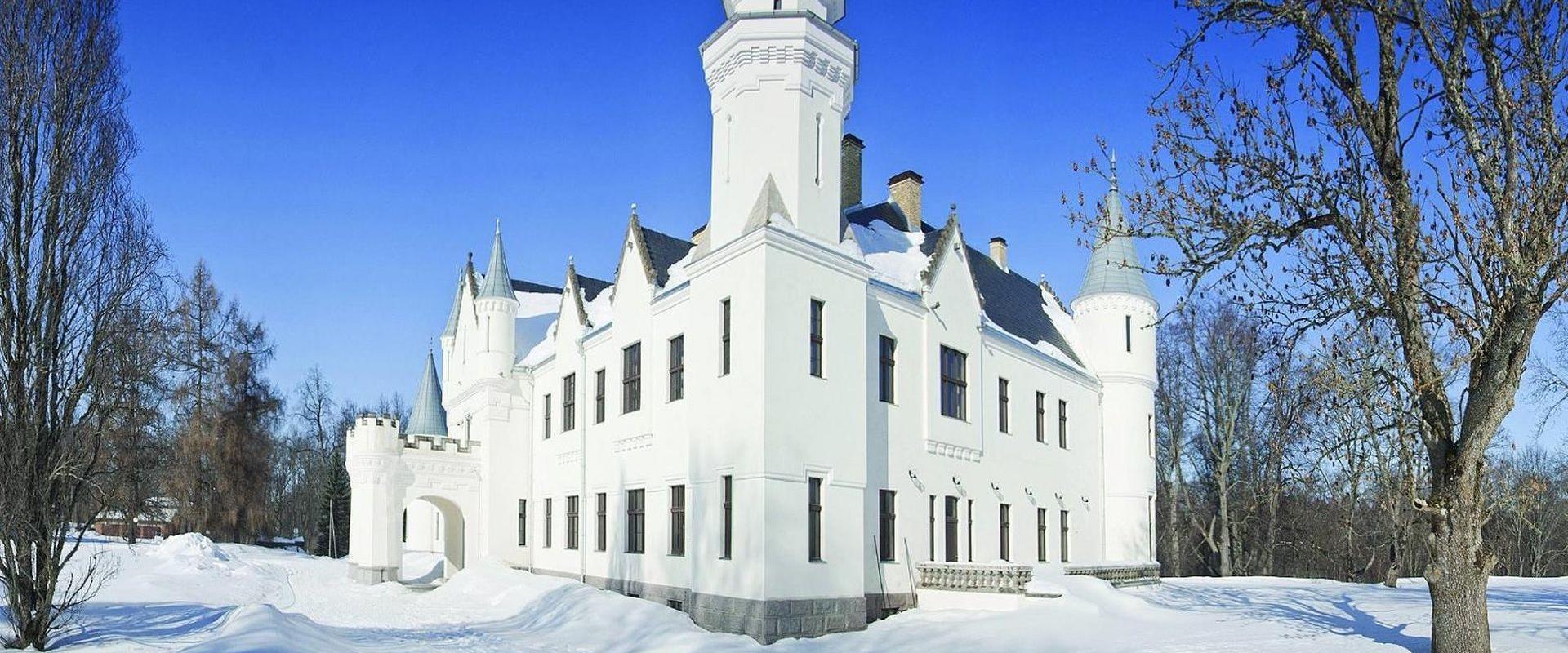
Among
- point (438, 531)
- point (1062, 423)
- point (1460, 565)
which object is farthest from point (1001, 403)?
point (438, 531)

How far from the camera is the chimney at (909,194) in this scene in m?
30.4

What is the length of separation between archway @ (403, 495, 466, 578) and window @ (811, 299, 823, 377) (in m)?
17.7

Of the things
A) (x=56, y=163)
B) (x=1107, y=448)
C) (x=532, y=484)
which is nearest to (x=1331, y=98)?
(x=56, y=163)

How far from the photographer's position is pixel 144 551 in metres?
36.8

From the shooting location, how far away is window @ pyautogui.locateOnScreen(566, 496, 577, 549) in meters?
27.2

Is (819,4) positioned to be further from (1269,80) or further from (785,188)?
(1269,80)

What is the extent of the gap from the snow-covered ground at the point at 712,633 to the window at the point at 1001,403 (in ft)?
16.0

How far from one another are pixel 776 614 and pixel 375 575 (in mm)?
17896

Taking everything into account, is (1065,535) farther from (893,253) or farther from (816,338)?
(816,338)

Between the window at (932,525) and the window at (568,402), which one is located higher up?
the window at (568,402)

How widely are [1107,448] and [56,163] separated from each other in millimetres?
25768

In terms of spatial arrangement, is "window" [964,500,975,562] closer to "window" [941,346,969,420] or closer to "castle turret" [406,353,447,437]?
"window" [941,346,969,420]

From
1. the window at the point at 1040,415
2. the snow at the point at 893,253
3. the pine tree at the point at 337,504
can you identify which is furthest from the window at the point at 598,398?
the pine tree at the point at 337,504

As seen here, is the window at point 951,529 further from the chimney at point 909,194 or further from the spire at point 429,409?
the spire at point 429,409
